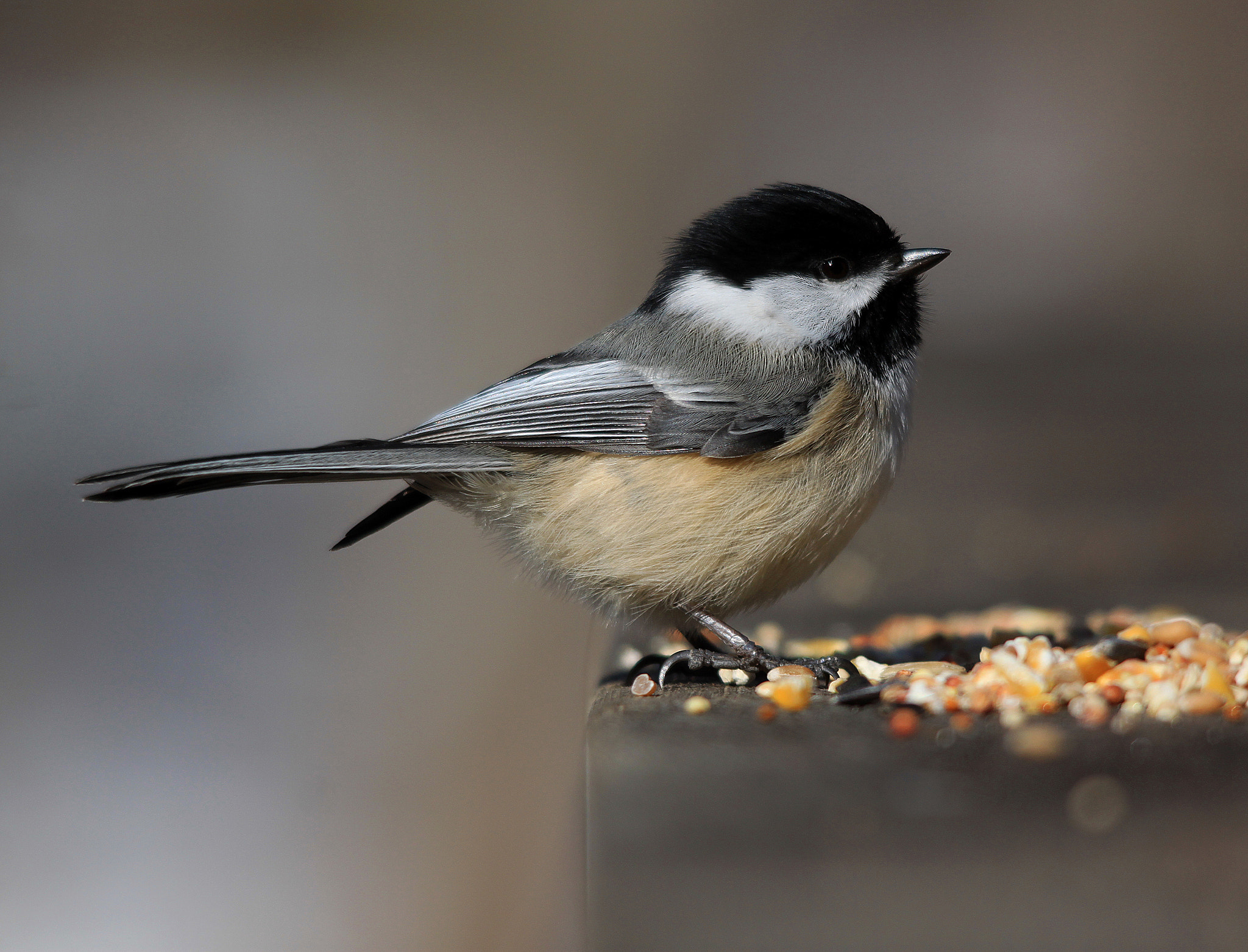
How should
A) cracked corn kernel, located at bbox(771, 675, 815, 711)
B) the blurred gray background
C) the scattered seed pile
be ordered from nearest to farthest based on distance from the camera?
1. the scattered seed pile
2. cracked corn kernel, located at bbox(771, 675, 815, 711)
3. the blurred gray background

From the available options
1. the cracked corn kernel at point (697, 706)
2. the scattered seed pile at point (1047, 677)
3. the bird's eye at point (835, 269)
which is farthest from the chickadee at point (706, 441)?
the cracked corn kernel at point (697, 706)

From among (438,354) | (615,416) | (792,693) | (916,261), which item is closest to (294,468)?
(615,416)

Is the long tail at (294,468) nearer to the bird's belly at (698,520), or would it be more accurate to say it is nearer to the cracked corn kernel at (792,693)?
the bird's belly at (698,520)

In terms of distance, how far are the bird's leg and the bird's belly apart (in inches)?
1.1

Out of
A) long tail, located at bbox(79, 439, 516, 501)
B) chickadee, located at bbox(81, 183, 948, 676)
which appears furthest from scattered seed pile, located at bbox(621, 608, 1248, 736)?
long tail, located at bbox(79, 439, 516, 501)

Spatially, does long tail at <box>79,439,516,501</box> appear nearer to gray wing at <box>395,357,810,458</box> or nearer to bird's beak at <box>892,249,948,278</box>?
gray wing at <box>395,357,810,458</box>

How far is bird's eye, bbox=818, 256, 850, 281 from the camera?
1.47 metres

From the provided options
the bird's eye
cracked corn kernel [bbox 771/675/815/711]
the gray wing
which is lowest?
cracked corn kernel [bbox 771/675/815/711]

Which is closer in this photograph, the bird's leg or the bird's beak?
the bird's leg

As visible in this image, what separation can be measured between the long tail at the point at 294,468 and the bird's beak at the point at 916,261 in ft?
2.08

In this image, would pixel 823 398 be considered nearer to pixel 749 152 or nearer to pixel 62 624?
pixel 62 624

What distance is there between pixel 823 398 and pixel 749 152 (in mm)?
4576

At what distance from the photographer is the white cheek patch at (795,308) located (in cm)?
148

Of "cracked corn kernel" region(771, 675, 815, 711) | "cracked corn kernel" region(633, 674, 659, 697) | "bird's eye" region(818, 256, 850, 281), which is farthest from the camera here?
"bird's eye" region(818, 256, 850, 281)
